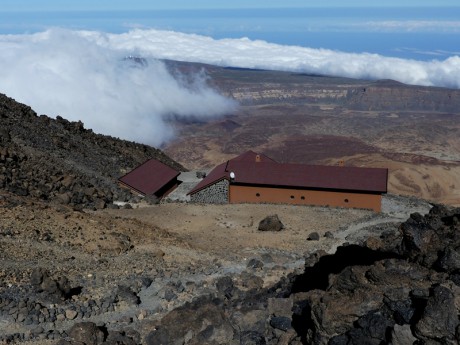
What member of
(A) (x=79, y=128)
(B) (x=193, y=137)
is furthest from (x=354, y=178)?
(B) (x=193, y=137)

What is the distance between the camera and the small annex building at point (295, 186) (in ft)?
121

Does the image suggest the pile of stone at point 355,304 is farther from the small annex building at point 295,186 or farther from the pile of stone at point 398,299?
the small annex building at point 295,186

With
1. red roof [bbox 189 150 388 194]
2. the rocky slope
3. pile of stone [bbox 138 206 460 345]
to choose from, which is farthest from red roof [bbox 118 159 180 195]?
pile of stone [bbox 138 206 460 345]

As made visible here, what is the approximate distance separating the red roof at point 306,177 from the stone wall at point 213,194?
373 millimetres

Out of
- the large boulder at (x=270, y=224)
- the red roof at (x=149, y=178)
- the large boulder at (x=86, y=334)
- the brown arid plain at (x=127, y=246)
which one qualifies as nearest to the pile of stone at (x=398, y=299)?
the brown arid plain at (x=127, y=246)

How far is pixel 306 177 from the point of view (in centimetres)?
3784

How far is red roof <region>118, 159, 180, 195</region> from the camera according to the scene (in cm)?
3891

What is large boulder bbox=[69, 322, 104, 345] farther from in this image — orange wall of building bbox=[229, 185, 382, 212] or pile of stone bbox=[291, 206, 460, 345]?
orange wall of building bbox=[229, 185, 382, 212]

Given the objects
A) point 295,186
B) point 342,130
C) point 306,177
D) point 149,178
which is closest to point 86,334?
point 295,186

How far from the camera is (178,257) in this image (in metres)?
24.5

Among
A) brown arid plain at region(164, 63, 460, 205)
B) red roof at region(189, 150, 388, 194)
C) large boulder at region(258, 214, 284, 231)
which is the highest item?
red roof at region(189, 150, 388, 194)

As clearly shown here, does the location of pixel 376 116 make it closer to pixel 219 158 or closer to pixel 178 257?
pixel 219 158

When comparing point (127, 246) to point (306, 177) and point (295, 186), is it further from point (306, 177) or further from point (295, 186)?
point (306, 177)

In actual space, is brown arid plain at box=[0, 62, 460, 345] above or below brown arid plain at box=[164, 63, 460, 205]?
above
